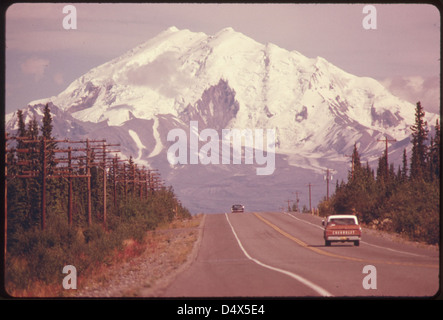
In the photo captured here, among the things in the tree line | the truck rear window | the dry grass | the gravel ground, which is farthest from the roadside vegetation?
the tree line

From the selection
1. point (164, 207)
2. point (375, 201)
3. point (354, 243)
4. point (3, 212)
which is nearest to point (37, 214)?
point (164, 207)

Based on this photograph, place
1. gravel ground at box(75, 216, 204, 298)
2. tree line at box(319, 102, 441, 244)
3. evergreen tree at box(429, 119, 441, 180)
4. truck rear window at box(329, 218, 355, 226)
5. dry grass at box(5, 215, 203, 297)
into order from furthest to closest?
truck rear window at box(329, 218, 355, 226), tree line at box(319, 102, 441, 244), dry grass at box(5, 215, 203, 297), gravel ground at box(75, 216, 204, 298), evergreen tree at box(429, 119, 441, 180)

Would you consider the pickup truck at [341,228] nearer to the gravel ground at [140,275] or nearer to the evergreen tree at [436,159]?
the evergreen tree at [436,159]

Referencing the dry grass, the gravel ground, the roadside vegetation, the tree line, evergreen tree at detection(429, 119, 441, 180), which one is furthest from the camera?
the tree line

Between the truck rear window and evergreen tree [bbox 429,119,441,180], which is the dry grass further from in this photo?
the truck rear window

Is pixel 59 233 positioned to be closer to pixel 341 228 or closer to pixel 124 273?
pixel 124 273

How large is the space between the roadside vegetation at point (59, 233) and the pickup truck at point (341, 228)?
12290 millimetres

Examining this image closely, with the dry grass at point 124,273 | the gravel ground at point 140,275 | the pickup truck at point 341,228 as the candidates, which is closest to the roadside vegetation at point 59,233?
the dry grass at point 124,273

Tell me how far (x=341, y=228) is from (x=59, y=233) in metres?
18.6

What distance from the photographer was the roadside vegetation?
31109 mm

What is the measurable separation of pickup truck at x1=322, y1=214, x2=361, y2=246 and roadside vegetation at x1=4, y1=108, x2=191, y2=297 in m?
12.3

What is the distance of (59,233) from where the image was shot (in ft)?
151

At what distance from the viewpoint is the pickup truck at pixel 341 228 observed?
42688 mm
